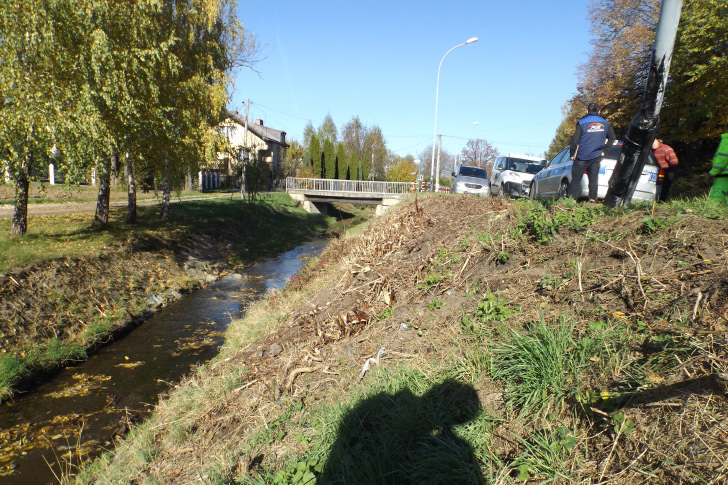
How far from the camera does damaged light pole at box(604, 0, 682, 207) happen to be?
433 cm

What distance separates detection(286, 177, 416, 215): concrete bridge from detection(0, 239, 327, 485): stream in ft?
74.2

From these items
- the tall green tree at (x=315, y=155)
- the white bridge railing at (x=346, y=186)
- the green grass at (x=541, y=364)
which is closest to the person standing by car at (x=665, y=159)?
the green grass at (x=541, y=364)

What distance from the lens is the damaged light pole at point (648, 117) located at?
4332mm

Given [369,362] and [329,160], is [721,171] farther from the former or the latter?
[329,160]

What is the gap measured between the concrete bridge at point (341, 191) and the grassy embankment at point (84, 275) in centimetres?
1551

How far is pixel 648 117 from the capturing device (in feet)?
15.1

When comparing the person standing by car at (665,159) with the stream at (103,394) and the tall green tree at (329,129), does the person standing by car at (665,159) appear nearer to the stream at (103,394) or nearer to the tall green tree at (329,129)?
the stream at (103,394)

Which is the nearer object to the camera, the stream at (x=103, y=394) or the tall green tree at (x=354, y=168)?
the stream at (x=103, y=394)

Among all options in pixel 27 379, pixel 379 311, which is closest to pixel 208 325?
pixel 27 379

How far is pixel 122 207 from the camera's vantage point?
19594 mm

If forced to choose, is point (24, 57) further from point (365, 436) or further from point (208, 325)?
point (365, 436)

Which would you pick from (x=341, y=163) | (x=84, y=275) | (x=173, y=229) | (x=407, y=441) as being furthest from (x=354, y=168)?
(x=407, y=441)

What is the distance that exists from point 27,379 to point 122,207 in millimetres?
13389

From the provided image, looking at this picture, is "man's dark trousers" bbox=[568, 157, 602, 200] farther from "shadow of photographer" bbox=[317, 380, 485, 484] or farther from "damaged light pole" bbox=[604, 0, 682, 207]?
"shadow of photographer" bbox=[317, 380, 485, 484]
